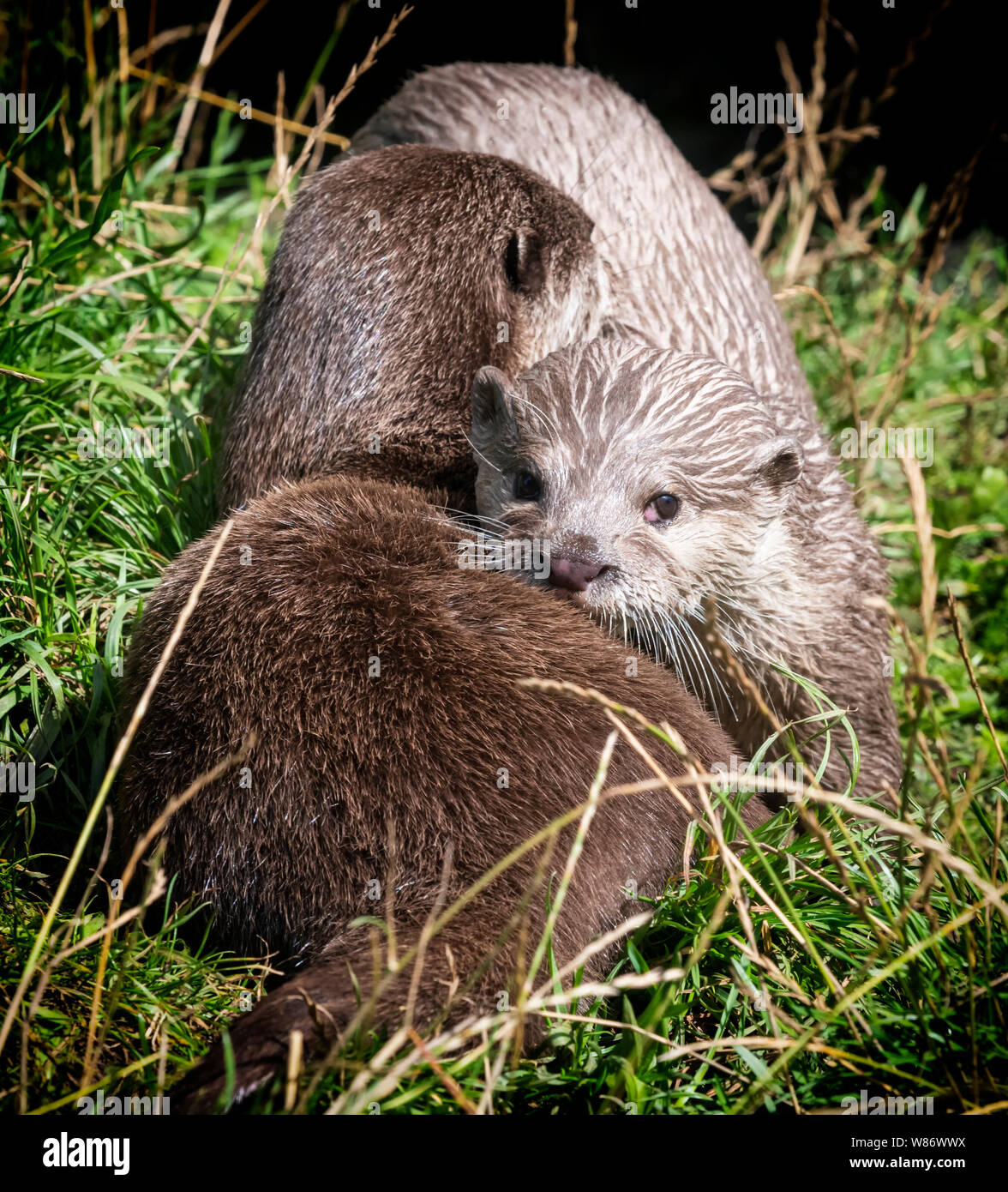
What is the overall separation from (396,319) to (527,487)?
0.54 m

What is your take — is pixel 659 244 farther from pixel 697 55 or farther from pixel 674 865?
pixel 697 55

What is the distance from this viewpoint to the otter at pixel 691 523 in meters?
2.27

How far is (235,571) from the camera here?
214cm

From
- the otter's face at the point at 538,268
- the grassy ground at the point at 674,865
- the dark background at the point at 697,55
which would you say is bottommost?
the grassy ground at the point at 674,865

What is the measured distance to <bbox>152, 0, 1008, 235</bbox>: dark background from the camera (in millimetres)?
5105

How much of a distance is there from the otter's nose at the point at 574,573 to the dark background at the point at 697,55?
374 centimetres

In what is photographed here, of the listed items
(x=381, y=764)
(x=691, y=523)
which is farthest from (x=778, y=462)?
(x=381, y=764)

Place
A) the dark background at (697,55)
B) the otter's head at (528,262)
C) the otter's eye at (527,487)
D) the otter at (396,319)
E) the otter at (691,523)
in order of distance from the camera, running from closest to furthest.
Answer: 1. the otter at (691,523)
2. the otter's eye at (527,487)
3. the otter at (396,319)
4. the otter's head at (528,262)
5. the dark background at (697,55)

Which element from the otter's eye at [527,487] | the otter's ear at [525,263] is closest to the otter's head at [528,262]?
the otter's ear at [525,263]

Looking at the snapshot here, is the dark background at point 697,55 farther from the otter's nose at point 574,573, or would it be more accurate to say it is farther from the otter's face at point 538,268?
the otter's nose at point 574,573

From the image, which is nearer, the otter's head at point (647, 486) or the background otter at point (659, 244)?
the otter's head at point (647, 486)

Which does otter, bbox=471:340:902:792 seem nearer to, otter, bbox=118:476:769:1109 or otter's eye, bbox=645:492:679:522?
otter's eye, bbox=645:492:679:522
